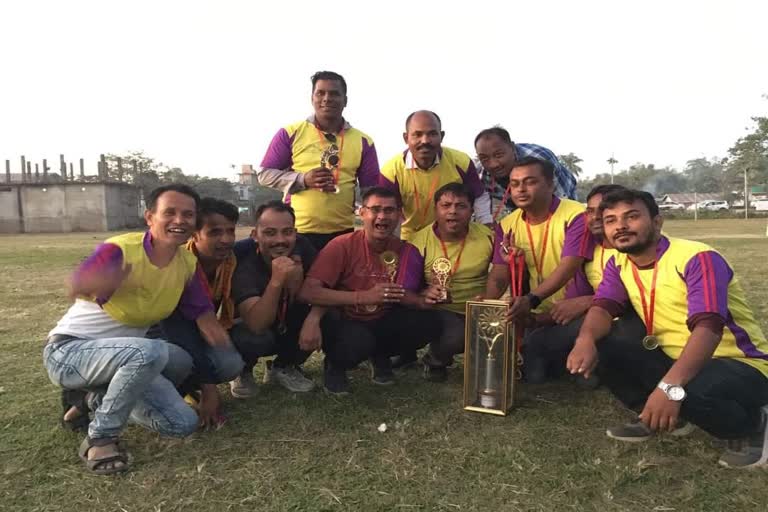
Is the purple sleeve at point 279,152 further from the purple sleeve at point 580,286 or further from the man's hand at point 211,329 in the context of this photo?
the purple sleeve at point 580,286

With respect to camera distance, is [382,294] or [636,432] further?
[382,294]

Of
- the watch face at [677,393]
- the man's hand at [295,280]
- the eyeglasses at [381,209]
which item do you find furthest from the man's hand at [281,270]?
the watch face at [677,393]

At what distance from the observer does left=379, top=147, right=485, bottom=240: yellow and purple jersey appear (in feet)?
16.2

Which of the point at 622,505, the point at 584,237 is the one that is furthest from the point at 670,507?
the point at 584,237

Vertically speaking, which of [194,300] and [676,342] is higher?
[194,300]

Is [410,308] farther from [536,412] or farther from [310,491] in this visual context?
[310,491]

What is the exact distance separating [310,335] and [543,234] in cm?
185

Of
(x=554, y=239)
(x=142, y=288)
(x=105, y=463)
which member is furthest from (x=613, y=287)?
(x=105, y=463)

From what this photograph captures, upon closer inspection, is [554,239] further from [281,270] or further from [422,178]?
[281,270]

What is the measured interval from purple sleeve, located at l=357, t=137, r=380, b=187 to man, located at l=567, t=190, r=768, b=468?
2.33 metres

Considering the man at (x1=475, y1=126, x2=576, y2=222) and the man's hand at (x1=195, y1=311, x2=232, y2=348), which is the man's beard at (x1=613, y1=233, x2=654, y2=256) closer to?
the man at (x1=475, y1=126, x2=576, y2=222)

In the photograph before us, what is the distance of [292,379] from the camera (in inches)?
176

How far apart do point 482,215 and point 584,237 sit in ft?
3.83

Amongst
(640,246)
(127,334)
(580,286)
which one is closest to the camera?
(640,246)
